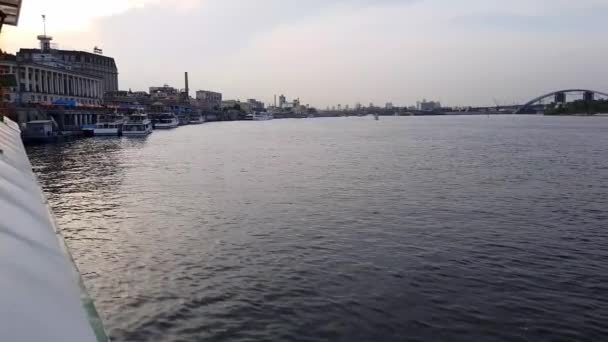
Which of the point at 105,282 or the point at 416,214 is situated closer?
the point at 105,282

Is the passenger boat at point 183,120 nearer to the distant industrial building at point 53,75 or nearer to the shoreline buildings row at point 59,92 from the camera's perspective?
the shoreline buildings row at point 59,92

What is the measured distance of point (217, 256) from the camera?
15992mm

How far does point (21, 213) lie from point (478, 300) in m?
10.7

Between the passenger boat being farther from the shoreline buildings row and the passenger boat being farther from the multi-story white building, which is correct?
the multi-story white building

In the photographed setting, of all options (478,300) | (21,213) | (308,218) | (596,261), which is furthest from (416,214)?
(21,213)

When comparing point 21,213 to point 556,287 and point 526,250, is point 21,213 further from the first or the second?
point 526,250

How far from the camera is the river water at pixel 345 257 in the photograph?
1120 centimetres

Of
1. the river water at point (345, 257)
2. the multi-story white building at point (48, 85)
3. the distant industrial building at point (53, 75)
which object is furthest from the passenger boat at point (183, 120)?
the river water at point (345, 257)

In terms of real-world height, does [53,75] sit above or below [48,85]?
above

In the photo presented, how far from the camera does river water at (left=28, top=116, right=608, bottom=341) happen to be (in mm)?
11195

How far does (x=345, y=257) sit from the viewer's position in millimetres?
15797

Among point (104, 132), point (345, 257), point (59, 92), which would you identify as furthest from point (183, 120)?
point (345, 257)

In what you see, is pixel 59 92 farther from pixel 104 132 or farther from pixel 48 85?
pixel 104 132

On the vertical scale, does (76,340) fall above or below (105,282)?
above
